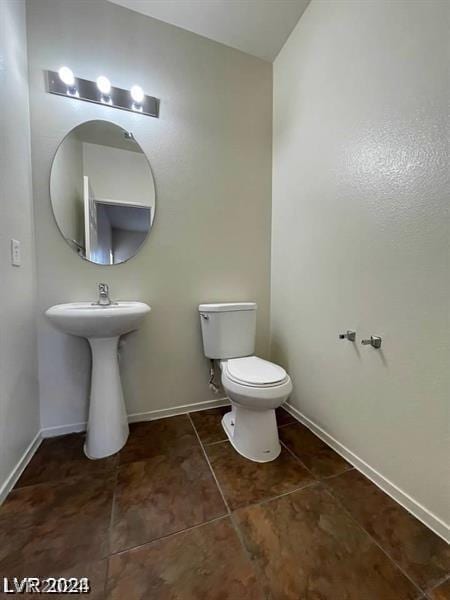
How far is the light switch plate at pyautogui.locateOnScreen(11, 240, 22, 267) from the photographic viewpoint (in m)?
1.15

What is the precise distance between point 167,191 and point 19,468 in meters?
1.64

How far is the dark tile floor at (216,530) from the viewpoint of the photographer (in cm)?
76

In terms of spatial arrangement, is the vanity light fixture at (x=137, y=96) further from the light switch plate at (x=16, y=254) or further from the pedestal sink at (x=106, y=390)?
the pedestal sink at (x=106, y=390)

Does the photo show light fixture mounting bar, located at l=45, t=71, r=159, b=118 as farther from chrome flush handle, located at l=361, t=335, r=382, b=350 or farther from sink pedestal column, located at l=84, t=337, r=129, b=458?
chrome flush handle, located at l=361, t=335, r=382, b=350

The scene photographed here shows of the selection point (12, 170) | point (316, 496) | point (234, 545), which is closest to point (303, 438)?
point (316, 496)

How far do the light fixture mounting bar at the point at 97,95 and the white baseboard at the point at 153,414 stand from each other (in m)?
1.87

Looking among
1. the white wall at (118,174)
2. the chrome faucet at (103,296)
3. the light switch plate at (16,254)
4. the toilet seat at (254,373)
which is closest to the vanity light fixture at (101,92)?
the white wall at (118,174)

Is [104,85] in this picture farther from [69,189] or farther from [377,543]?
[377,543]

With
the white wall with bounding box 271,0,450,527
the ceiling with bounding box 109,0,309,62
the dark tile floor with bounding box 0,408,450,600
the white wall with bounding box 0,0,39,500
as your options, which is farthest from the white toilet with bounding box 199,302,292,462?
the ceiling with bounding box 109,0,309,62

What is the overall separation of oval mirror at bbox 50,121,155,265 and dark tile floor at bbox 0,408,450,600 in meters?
1.15

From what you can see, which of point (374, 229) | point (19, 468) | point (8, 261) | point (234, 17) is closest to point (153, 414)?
point (19, 468)

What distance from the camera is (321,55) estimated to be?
4.57 feet

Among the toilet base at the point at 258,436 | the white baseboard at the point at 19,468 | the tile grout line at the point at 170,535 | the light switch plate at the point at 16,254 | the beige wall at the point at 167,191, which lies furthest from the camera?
the beige wall at the point at 167,191

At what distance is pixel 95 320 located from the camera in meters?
1.14
